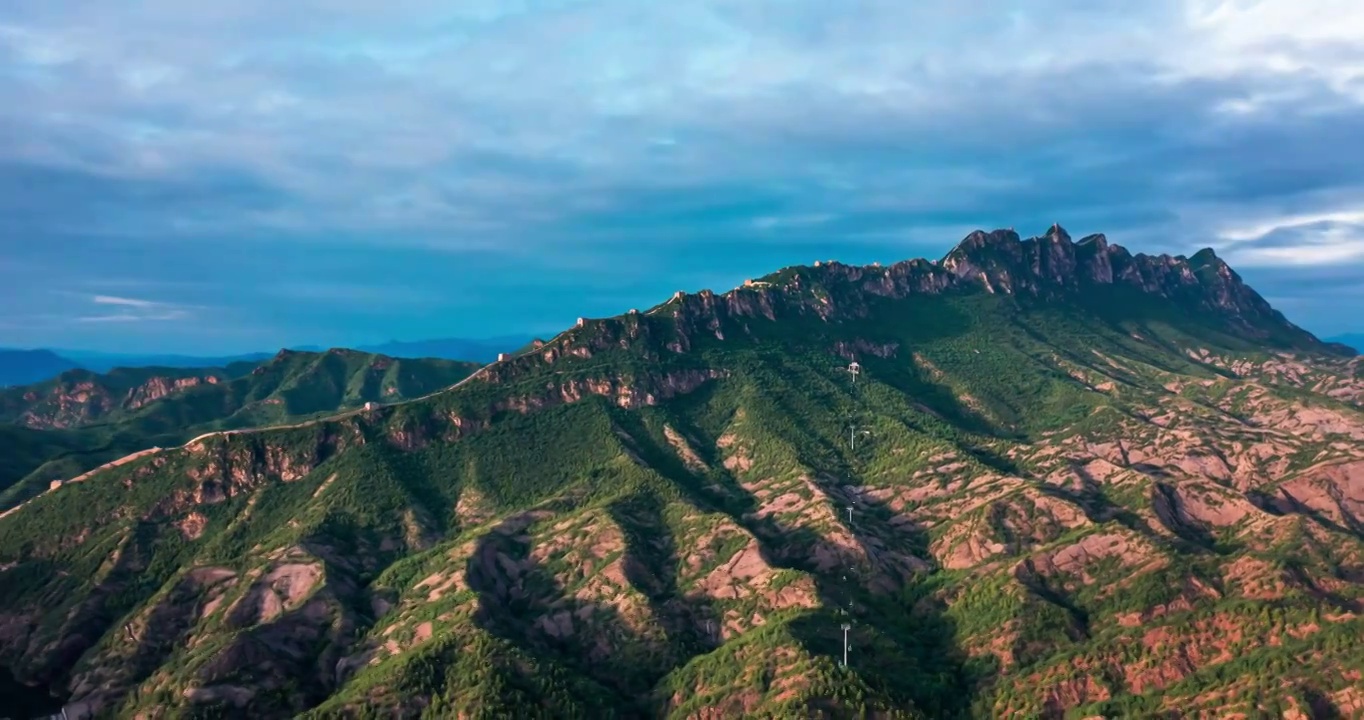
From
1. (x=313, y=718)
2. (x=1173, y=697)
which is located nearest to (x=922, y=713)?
(x=1173, y=697)

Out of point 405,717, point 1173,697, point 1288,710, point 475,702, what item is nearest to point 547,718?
point 475,702

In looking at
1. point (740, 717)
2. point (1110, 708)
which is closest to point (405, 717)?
point (740, 717)

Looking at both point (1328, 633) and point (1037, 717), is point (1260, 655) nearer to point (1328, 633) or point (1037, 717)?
point (1328, 633)

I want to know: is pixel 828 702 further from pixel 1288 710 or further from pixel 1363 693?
pixel 1363 693

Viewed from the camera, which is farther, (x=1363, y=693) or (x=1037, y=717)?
(x=1037, y=717)

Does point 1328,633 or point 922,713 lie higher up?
point 1328,633

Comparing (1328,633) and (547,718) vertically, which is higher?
(1328,633)

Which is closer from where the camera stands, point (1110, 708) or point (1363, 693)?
point (1363, 693)

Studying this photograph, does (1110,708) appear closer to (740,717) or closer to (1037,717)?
(1037,717)
